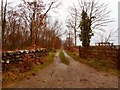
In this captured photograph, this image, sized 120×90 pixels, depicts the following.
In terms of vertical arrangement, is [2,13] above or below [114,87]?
above

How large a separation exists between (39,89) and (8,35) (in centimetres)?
2962

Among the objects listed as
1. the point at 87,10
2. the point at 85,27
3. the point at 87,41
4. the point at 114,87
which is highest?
the point at 87,10

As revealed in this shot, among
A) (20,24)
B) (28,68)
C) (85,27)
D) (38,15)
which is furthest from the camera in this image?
(20,24)

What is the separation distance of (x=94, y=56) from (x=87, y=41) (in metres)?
15.3

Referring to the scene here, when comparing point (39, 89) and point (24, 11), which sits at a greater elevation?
point (24, 11)

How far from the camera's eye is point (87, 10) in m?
35.9

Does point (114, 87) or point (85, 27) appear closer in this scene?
point (114, 87)

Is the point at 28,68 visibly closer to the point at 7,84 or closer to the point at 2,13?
the point at 7,84

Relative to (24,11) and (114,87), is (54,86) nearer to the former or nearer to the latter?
(114,87)

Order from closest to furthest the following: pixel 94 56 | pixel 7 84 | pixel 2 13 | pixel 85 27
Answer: pixel 7 84 → pixel 94 56 → pixel 2 13 → pixel 85 27

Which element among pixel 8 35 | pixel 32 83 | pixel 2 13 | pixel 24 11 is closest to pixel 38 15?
pixel 24 11

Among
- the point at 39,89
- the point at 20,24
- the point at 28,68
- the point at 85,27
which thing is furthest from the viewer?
the point at 20,24

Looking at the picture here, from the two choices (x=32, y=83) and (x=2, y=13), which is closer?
(x=32, y=83)

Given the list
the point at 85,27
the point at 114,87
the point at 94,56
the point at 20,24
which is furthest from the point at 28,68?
the point at 20,24
